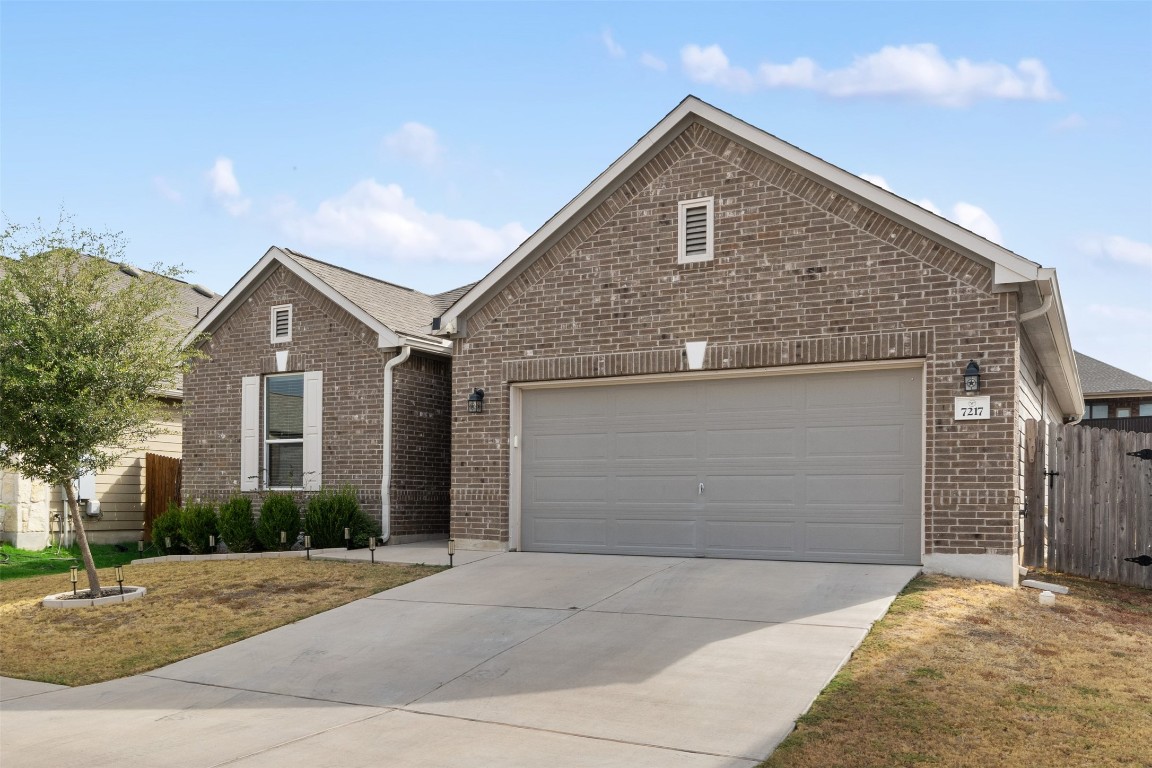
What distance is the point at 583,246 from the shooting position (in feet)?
45.6

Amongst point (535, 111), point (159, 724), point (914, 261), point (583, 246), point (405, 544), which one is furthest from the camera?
point (405, 544)

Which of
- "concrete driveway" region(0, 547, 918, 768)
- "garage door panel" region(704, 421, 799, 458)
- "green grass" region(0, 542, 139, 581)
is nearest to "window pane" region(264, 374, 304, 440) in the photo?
"green grass" region(0, 542, 139, 581)

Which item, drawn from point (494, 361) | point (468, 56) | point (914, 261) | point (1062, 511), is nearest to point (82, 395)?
point (494, 361)

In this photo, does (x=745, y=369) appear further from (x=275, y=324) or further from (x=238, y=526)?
(x=238, y=526)

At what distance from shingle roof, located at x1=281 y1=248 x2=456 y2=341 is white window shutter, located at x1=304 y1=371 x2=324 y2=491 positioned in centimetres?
143

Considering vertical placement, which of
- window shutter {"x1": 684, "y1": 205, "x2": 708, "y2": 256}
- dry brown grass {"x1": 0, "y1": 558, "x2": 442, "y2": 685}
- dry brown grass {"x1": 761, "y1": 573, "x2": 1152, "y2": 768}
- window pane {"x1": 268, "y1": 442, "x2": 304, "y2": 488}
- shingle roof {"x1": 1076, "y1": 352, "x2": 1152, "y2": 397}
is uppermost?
window shutter {"x1": 684, "y1": 205, "x2": 708, "y2": 256}

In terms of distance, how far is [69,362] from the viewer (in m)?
12.2

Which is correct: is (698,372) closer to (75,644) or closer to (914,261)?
(914,261)

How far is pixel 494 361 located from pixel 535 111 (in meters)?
3.62

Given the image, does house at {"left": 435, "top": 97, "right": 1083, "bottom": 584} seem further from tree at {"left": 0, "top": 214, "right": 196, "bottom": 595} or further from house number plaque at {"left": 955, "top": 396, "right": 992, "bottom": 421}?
tree at {"left": 0, "top": 214, "right": 196, "bottom": 595}

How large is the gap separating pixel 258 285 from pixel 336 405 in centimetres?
274

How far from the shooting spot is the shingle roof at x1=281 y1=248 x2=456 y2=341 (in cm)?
1675

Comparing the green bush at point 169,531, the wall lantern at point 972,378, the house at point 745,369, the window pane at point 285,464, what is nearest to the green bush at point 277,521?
the window pane at point 285,464

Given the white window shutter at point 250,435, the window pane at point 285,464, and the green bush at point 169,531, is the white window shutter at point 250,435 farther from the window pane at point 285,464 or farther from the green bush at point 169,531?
the green bush at point 169,531
